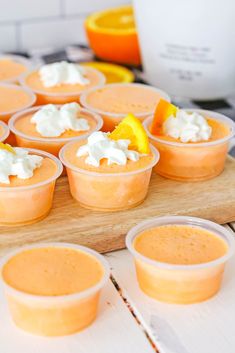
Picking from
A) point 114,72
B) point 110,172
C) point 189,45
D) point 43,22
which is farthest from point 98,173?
point 43,22

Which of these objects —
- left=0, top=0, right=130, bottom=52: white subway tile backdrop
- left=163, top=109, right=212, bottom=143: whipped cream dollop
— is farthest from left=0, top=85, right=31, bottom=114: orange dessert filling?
left=0, top=0, right=130, bottom=52: white subway tile backdrop

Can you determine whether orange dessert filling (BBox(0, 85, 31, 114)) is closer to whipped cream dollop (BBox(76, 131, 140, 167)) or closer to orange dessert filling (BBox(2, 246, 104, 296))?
whipped cream dollop (BBox(76, 131, 140, 167))

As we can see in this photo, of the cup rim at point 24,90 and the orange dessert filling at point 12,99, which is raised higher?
the cup rim at point 24,90

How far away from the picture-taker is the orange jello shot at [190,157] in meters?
1.48

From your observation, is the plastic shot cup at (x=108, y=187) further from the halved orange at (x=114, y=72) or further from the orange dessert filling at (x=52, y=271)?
the halved orange at (x=114, y=72)

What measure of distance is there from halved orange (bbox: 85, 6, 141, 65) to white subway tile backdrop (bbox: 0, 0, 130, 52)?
0.13 m

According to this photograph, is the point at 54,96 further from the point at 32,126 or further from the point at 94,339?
the point at 94,339

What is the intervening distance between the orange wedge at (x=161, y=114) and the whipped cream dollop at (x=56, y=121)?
14 centimetres

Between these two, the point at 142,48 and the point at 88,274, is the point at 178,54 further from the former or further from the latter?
the point at 88,274

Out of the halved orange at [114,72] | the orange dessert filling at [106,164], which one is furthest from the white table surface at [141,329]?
the halved orange at [114,72]

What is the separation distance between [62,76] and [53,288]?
0.79 m

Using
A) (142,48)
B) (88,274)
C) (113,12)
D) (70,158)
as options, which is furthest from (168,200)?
(113,12)

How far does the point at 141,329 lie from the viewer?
1.11 metres

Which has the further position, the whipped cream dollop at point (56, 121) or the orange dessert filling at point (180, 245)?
the whipped cream dollop at point (56, 121)
